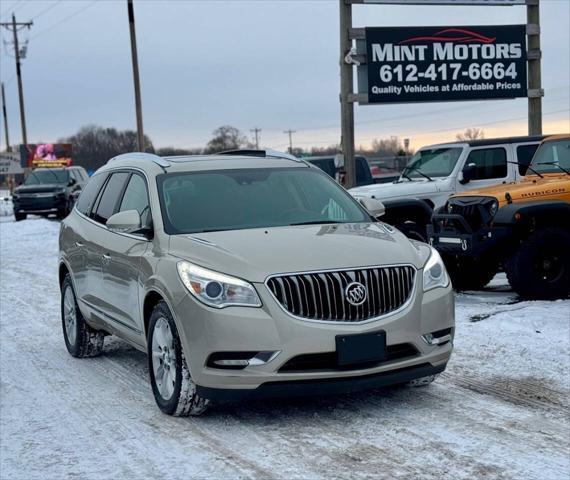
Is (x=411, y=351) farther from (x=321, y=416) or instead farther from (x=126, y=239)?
(x=126, y=239)

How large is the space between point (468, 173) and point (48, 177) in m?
22.0

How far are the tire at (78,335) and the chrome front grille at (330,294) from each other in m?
3.08

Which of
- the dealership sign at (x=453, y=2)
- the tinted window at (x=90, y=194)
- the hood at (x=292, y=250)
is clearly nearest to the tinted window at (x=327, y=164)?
the dealership sign at (x=453, y=2)

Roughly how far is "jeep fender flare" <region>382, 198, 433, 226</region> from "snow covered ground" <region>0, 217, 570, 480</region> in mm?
5101

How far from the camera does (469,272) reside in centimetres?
1066

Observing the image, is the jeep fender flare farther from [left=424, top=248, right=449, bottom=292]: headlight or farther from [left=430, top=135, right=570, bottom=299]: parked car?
[left=424, top=248, right=449, bottom=292]: headlight

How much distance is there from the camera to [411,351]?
205 inches

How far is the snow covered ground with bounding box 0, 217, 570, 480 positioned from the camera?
4.42 meters

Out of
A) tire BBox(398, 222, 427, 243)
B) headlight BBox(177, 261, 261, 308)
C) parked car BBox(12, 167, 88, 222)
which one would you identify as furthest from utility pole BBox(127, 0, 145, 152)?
headlight BBox(177, 261, 261, 308)

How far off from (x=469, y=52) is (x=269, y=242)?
13333 mm

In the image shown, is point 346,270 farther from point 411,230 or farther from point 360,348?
point 411,230

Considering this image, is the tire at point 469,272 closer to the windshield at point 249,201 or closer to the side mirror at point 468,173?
the side mirror at point 468,173

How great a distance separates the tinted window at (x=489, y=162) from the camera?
41.1 ft

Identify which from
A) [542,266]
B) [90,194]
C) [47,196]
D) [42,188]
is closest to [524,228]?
[542,266]
